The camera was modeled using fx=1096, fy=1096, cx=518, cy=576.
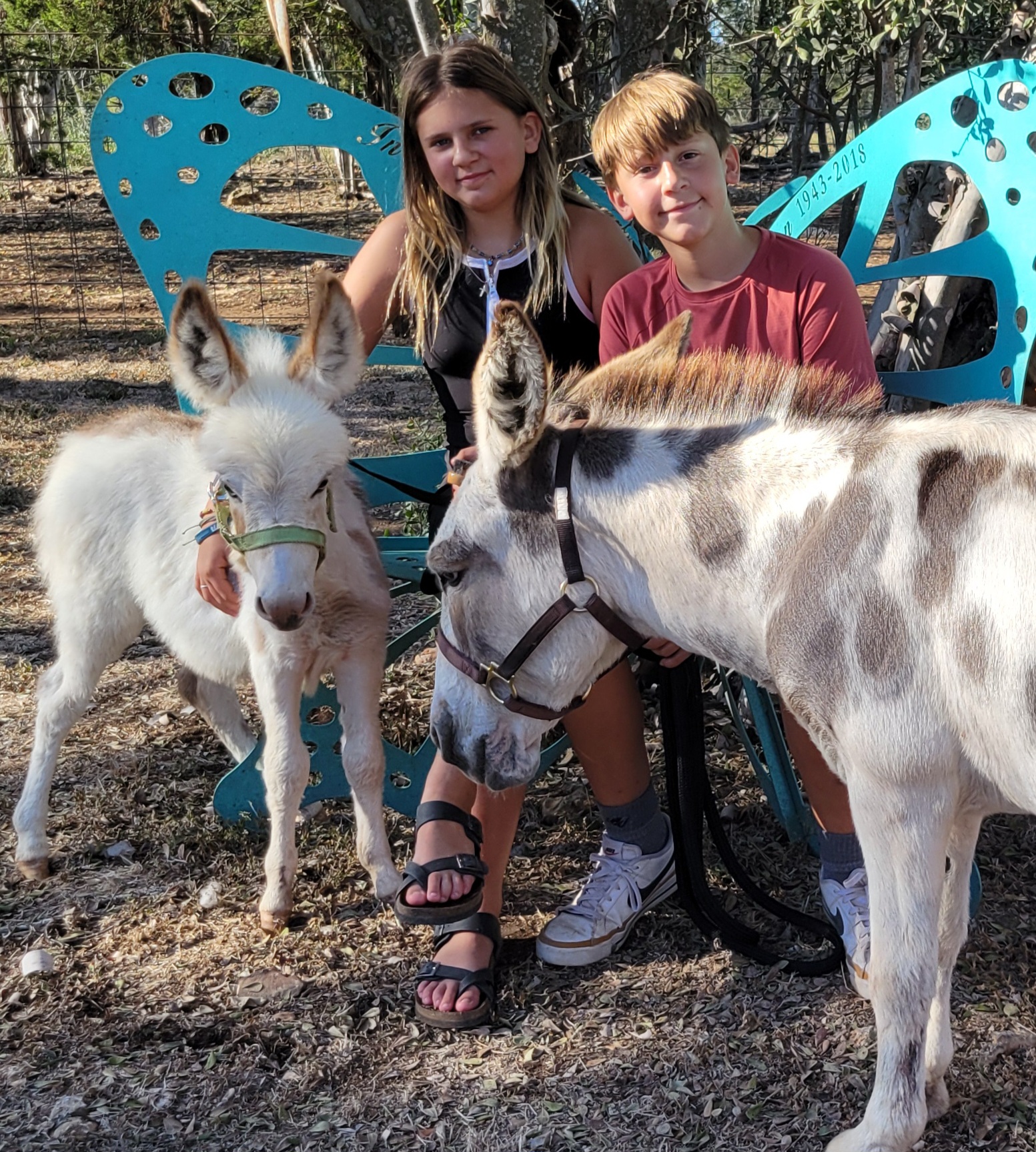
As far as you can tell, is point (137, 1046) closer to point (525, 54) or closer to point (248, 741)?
point (248, 741)

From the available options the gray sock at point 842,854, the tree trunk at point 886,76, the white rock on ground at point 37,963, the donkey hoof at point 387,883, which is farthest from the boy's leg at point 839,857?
the tree trunk at point 886,76

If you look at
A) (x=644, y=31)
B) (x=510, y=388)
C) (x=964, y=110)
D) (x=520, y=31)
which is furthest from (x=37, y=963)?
(x=644, y=31)

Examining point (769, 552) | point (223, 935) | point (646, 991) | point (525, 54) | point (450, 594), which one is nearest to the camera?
point (769, 552)

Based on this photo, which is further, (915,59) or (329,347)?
(915,59)

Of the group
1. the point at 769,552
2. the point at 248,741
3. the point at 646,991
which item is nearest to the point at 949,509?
the point at 769,552

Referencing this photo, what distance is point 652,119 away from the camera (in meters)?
2.47

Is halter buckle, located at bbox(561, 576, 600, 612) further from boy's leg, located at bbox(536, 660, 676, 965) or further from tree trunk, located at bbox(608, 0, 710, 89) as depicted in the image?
tree trunk, located at bbox(608, 0, 710, 89)

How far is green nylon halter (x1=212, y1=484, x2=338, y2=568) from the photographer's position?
98.8 inches

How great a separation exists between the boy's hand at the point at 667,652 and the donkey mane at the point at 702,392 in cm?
58

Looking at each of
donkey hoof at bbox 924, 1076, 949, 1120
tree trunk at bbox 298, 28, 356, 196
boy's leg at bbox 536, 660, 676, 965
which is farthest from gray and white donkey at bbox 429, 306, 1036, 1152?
tree trunk at bbox 298, 28, 356, 196

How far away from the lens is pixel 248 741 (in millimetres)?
3666

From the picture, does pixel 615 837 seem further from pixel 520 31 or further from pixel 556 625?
pixel 520 31

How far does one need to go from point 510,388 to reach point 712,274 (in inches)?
37.3

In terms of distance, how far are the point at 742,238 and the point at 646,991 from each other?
1.84 meters
